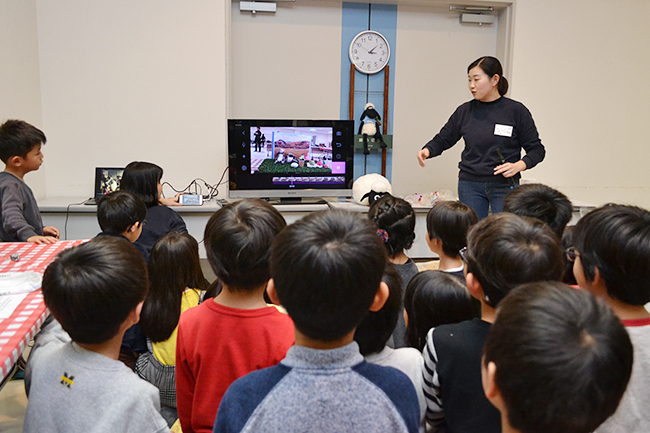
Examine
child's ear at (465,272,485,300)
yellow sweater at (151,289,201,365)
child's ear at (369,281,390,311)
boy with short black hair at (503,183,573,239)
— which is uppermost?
boy with short black hair at (503,183,573,239)

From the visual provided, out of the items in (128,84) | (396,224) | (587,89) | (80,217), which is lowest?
(80,217)

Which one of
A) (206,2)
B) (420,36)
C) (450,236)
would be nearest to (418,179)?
(420,36)

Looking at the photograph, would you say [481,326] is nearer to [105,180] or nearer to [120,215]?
[120,215]

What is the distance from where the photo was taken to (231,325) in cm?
106

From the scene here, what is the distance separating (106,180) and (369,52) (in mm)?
2403

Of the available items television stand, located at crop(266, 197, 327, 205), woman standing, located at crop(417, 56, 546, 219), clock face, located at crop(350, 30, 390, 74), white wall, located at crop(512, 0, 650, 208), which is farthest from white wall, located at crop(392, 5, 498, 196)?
woman standing, located at crop(417, 56, 546, 219)

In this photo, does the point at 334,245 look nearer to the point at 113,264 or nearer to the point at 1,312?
the point at 113,264

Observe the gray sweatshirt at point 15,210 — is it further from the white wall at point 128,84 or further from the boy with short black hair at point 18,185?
the white wall at point 128,84

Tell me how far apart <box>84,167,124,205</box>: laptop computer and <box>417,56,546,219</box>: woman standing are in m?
2.25

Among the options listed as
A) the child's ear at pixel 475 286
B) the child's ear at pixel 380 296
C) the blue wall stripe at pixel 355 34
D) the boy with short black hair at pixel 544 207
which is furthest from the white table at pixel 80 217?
the child's ear at pixel 380 296

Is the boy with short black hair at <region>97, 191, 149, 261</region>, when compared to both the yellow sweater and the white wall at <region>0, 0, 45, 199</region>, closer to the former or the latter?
the yellow sweater

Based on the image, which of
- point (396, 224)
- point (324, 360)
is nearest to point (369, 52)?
point (396, 224)

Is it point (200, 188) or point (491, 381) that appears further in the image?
point (200, 188)

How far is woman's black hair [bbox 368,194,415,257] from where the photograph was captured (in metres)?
1.88
